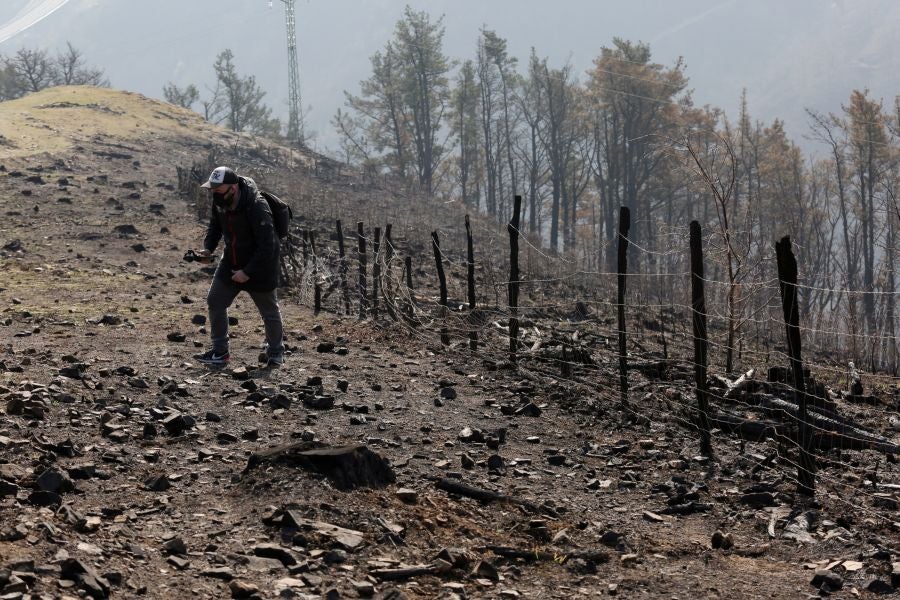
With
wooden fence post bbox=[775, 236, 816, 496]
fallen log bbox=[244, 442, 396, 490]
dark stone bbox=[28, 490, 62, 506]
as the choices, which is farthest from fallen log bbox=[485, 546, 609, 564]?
dark stone bbox=[28, 490, 62, 506]

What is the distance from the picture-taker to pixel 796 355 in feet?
17.7

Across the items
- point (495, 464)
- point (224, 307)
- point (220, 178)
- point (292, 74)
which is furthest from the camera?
point (292, 74)

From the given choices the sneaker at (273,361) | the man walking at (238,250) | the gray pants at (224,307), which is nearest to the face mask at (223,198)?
the man walking at (238,250)

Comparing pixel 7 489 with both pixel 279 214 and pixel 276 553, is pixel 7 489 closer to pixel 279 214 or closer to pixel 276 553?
pixel 276 553

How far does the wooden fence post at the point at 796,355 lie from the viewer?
5.38 meters

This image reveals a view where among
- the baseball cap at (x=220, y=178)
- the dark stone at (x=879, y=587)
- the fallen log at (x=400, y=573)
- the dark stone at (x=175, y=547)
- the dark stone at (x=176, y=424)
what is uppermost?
the baseball cap at (x=220, y=178)

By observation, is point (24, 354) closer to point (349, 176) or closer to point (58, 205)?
point (58, 205)

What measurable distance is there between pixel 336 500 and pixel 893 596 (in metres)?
2.54

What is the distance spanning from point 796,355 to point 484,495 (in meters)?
1.97

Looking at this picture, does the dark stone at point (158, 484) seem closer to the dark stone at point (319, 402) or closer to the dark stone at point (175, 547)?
the dark stone at point (175, 547)

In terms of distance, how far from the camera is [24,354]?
302 inches

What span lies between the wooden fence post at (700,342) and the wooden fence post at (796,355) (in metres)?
0.80

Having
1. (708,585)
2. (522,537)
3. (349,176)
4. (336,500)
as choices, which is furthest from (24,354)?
(349,176)

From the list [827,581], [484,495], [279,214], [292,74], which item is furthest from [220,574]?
[292,74]
